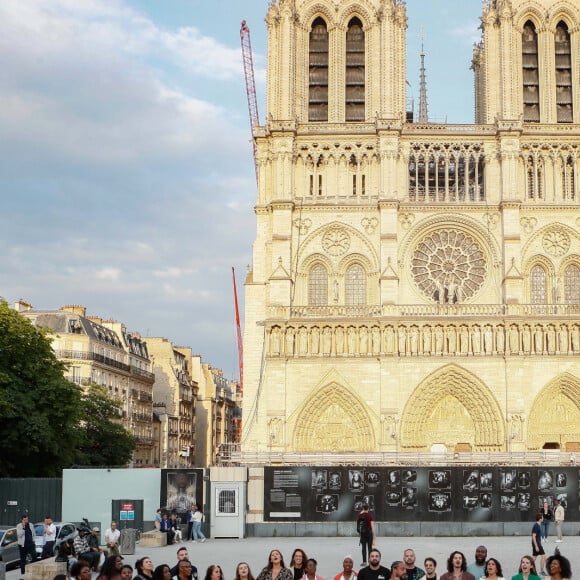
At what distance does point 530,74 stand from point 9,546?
33.8 metres

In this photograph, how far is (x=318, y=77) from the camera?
47531mm

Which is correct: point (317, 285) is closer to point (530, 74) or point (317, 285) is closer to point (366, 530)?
point (530, 74)

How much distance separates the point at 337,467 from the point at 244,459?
10.5 meters

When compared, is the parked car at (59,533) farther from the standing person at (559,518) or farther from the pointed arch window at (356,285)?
the pointed arch window at (356,285)

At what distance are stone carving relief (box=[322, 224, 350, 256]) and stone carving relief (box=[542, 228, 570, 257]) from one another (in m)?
8.37

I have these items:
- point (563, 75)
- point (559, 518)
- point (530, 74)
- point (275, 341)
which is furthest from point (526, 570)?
point (563, 75)

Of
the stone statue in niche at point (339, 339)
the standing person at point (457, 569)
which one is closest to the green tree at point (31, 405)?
the stone statue in niche at point (339, 339)

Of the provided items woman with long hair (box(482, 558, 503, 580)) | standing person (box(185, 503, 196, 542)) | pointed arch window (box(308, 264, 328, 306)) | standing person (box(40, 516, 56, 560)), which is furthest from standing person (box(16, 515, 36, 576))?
pointed arch window (box(308, 264, 328, 306))

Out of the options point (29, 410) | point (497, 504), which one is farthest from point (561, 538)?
point (29, 410)

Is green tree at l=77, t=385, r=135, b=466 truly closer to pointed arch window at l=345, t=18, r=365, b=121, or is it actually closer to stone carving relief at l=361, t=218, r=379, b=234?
stone carving relief at l=361, t=218, r=379, b=234

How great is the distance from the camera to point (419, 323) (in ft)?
143

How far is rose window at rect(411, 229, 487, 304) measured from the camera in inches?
1781

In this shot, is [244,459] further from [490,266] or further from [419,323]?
[490,266]

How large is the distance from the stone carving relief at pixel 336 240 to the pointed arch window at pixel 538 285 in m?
7.96
